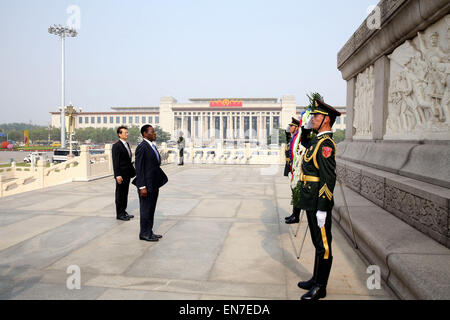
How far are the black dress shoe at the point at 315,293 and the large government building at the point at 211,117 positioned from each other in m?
115

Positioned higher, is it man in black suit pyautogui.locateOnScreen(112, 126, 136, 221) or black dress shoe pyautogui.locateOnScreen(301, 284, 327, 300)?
man in black suit pyautogui.locateOnScreen(112, 126, 136, 221)

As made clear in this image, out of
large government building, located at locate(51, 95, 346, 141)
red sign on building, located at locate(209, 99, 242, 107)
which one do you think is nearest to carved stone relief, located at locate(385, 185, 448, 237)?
large government building, located at locate(51, 95, 346, 141)

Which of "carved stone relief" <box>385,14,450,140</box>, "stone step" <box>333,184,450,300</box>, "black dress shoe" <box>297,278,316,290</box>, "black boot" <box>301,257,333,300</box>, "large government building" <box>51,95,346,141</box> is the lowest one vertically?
"black dress shoe" <box>297,278,316,290</box>

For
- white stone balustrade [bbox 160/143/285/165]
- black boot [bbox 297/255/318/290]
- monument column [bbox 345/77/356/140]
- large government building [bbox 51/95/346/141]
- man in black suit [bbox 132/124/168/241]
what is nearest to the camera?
black boot [bbox 297/255/318/290]

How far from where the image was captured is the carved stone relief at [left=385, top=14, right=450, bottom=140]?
4.36 m

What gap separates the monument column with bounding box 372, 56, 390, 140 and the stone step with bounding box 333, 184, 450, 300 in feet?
6.70

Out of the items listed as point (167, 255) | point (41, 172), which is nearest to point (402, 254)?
point (167, 255)

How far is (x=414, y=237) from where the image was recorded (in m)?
3.63

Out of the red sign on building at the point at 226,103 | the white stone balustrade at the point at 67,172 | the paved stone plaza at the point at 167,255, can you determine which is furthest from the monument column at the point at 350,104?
the red sign on building at the point at 226,103

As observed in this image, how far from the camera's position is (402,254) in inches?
126

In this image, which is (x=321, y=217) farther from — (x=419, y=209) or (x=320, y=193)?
(x=419, y=209)

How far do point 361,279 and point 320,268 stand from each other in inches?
29.5

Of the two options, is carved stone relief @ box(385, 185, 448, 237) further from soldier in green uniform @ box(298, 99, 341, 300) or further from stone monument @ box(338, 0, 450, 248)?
soldier in green uniform @ box(298, 99, 341, 300)

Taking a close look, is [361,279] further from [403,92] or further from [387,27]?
[387,27]
